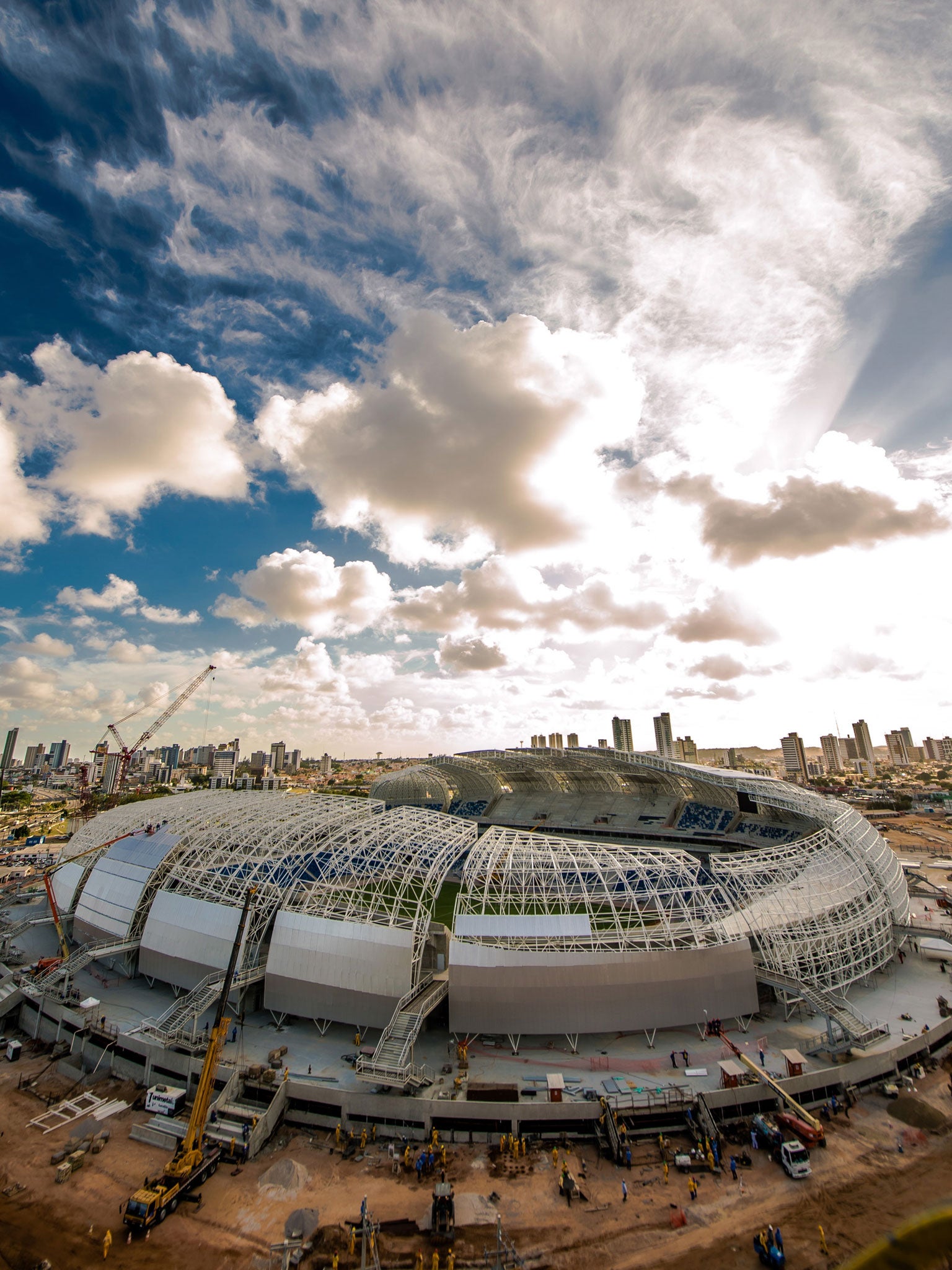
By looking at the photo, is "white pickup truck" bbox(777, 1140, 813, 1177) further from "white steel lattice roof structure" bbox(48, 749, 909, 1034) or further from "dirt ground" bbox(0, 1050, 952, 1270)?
"white steel lattice roof structure" bbox(48, 749, 909, 1034)

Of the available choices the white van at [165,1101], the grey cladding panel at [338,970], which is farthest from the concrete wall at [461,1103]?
the grey cladding panel at [338,970]

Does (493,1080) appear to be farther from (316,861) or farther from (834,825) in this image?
(834,825)

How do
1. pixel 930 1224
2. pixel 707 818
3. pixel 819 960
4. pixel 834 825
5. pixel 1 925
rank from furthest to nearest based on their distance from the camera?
pixel 707 818, pixel 1 925, pixel 834 825, pixel 819 960, pixel 930 1224

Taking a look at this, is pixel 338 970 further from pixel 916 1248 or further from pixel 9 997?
pixel 916 1248

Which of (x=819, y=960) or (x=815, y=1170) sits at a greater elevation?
(x=819, y=960)

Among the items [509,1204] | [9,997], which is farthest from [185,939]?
[509,1204]

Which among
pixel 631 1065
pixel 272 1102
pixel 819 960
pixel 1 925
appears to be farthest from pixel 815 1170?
pixel 1 925
